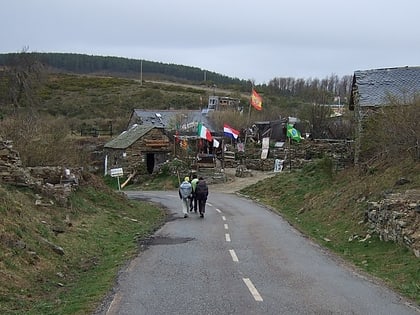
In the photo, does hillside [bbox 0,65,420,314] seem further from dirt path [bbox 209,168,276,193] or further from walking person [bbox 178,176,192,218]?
dirt path [bbox 209,168,276,193]

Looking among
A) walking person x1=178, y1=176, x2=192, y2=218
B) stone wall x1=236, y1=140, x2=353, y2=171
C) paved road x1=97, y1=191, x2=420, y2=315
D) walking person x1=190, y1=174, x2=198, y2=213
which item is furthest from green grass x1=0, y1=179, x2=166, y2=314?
stone wall x1=236, y1=140, x2=353, y2=171

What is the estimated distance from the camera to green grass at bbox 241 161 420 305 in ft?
45.6

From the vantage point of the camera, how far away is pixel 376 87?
108 feet

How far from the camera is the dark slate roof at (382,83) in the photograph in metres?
31.2

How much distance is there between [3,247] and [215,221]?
13.0m

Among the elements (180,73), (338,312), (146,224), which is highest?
(180,73)

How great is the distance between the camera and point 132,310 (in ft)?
30.0

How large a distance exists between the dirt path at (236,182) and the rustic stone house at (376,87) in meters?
11.1

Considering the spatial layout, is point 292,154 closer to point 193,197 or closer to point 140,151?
point 140,151

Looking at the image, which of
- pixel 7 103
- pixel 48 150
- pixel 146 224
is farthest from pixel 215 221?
pixel 7 103

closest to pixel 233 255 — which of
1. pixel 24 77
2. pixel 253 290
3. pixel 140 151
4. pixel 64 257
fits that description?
pixel 64 257

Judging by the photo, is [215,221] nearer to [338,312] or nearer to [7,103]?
[338,312]

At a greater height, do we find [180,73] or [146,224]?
[180,73]

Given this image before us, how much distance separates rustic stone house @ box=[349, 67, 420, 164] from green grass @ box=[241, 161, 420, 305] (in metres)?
3.26
